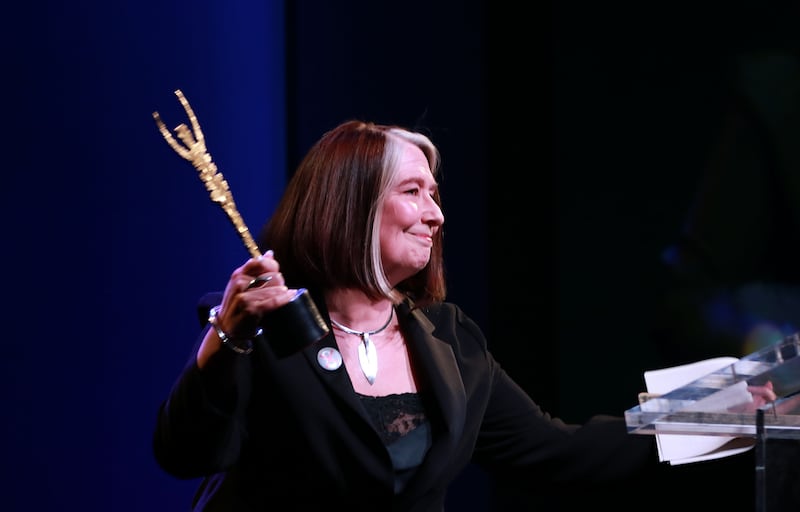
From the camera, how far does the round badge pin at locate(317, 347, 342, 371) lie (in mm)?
1565

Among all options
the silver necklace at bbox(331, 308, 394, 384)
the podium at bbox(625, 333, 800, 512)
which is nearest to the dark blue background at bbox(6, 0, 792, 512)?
the silver necklace at bbox(331, 308, 394, 384)

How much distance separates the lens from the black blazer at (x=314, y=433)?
1.41m

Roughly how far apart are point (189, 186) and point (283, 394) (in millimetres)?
831

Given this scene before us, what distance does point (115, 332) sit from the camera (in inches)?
79.3

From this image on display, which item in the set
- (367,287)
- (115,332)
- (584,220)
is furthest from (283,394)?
(584,220)

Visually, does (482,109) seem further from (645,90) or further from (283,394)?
(283,394)

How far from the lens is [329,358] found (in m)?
1.58

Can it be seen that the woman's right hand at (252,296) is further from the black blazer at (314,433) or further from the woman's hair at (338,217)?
the woman's hair at (338,217)

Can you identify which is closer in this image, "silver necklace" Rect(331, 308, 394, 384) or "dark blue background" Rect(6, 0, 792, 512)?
"silver necklace" Rect(331, 308, 394, 384)

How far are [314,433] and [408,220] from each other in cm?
41

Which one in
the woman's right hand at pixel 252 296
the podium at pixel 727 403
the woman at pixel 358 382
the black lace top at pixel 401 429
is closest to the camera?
the podium at pixel 727 403

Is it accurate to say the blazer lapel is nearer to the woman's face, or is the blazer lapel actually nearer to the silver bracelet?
the woman's face

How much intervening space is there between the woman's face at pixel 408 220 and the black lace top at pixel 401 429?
0.23m

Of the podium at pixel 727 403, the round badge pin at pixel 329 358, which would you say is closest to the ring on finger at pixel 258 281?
the round badge pin at pixel 329 358
